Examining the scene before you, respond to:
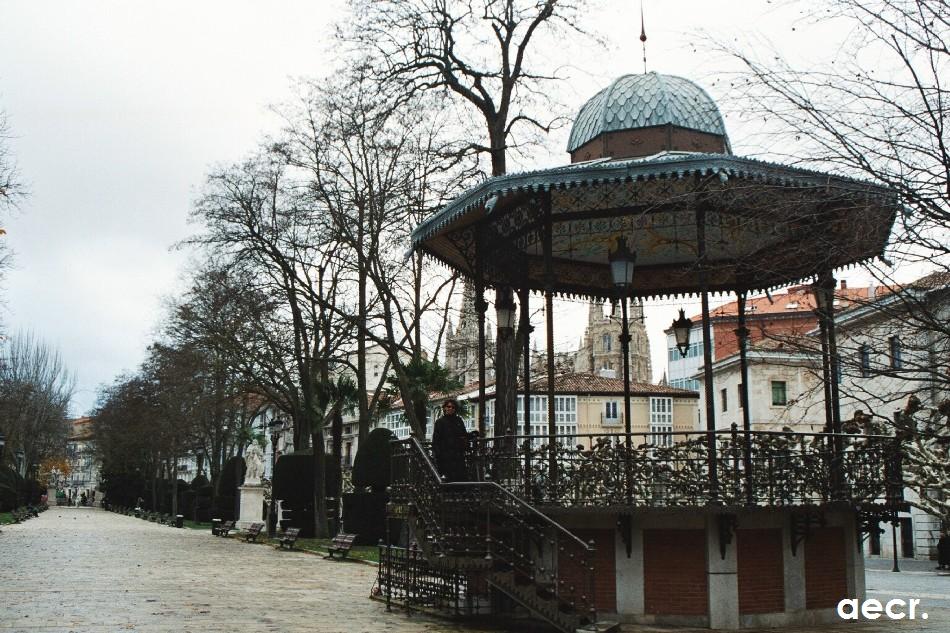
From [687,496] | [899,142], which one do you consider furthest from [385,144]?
[899,142]

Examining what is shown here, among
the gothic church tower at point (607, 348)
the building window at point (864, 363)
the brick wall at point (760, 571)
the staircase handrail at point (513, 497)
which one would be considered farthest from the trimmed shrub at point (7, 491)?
the gothic church tower at point (607, 348)

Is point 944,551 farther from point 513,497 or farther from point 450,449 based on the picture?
point 513,497

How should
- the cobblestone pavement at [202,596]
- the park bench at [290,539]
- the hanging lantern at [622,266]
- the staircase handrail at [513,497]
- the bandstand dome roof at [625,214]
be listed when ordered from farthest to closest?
the park bench at [290,539], the hanging lantern at [622,266], the cobblestone pavement at [202,596], the bandstand dome roof at [625,214], the staircase handrail at [513,497]

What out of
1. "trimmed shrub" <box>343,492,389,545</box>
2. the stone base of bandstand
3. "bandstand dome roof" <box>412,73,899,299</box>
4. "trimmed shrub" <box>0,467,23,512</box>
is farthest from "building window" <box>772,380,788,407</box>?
"trimmed shrub" <box>0,467,23,512</box>

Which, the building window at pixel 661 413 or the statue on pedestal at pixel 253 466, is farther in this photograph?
the building window at pixel 661 413

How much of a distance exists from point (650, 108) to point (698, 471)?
5.64m

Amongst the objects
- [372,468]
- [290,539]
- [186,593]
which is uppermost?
[372,468]

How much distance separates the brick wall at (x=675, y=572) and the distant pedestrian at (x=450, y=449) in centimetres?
263

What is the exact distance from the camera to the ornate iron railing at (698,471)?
38.9 feet

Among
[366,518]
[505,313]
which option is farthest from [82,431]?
[505,313]

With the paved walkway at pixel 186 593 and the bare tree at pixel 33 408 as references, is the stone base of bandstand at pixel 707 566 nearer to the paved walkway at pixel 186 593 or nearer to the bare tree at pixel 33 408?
the paved walkway at pixel 186 593

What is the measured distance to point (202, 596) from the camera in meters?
16.6

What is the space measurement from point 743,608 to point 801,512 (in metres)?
1.40

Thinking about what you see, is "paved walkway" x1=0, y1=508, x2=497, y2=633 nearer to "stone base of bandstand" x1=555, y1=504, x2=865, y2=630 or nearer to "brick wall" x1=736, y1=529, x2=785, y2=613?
"stone base of bandstand" x1=555, y1=504, x2=865, y2=630
